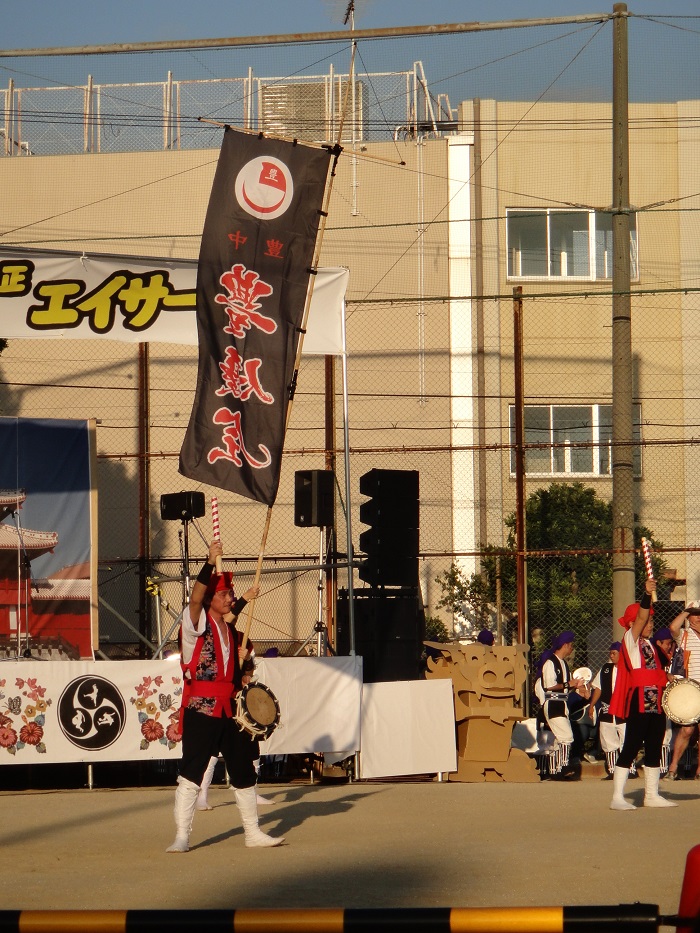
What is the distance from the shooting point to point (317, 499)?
1326 cm

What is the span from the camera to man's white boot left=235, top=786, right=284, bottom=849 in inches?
317

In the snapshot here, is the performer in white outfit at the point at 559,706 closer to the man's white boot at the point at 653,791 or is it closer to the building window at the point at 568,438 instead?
the man's white boot at the point at 653,791

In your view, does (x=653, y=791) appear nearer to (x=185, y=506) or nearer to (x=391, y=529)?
(x=391, y=529)

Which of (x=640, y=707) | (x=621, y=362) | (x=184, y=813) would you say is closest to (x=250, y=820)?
(x=184, y=813)

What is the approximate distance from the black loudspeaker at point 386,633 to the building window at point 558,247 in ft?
37.7

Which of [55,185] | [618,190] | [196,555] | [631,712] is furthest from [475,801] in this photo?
[55,185]

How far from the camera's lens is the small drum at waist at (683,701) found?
1016cm

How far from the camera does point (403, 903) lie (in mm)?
6191

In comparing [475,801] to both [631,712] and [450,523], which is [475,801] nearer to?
[631,712]

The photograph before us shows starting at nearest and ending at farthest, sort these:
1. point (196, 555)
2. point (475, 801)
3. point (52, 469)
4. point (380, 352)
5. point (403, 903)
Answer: point (403, 903)
point (475, 801)
point (52, 469)
point (196, 555)
point (380, 352)

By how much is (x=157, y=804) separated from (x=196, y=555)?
30.2 feet

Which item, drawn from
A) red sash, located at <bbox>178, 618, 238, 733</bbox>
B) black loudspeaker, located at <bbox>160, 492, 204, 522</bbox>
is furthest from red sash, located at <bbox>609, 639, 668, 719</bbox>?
black loudspeaker, located at <bbox>160, 492, 204, 522</bbox>

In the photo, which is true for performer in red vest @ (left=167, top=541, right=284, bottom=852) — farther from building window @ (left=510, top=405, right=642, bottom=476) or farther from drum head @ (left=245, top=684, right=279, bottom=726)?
building window @ (left=510, top=405, right=642, bottom=476)

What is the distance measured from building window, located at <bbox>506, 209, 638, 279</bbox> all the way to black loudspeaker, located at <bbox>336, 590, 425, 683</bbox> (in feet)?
37.7
